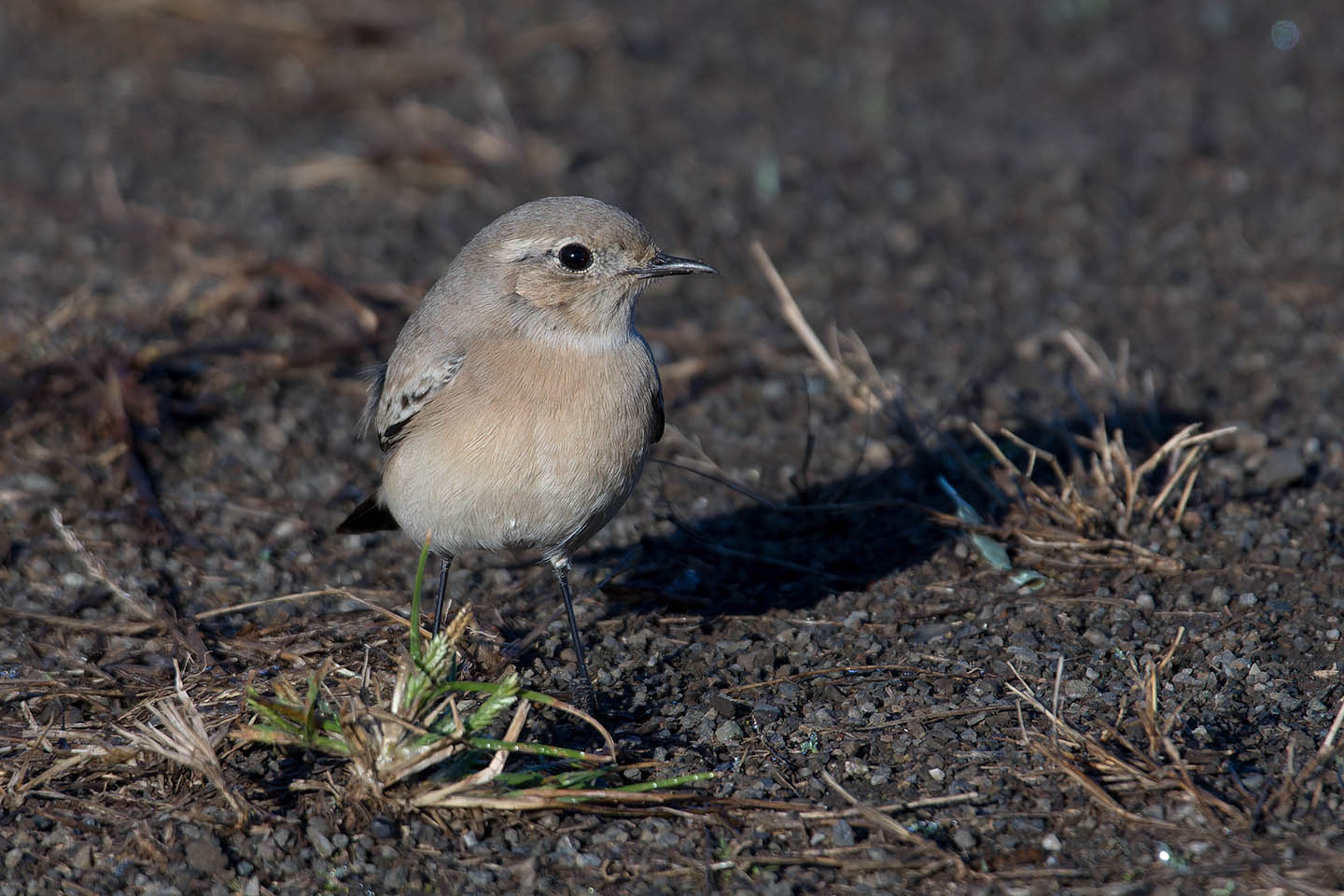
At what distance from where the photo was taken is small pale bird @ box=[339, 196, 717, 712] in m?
4.73

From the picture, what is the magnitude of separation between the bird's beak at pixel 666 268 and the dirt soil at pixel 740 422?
1.12 meters

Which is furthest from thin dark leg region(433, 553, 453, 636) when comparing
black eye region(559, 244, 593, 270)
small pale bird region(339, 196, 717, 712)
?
black eye region(559, 244, 593, 270)

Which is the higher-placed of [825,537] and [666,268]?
[666,268]

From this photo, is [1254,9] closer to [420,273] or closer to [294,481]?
[420,273]

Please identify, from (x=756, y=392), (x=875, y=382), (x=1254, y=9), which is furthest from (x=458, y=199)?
(x=1254, y=9)

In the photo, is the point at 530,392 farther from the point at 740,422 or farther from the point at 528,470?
the point at 740,422

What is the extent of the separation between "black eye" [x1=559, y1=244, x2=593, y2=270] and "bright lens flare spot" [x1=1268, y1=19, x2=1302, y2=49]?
8.29 m

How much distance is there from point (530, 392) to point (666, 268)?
0.73m

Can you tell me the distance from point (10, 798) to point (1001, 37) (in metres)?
9.72

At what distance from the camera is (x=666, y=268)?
5.07m

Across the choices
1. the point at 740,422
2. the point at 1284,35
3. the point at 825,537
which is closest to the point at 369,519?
the point at 825,537

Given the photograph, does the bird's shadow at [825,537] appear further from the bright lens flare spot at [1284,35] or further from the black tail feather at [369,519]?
the bright lens flare spot at [1284,35]

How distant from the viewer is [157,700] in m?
4.27

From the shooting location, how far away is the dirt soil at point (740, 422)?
4102mm
